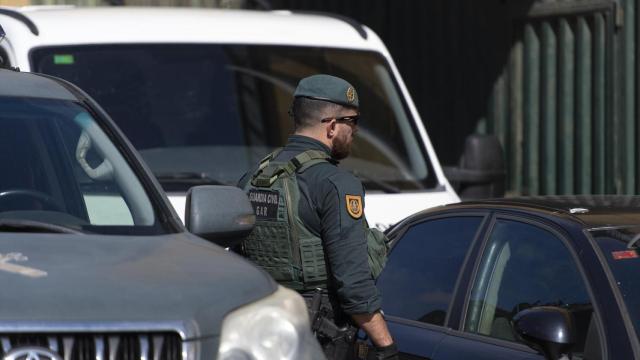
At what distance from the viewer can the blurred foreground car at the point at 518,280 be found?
15.9 feet

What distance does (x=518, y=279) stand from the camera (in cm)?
544

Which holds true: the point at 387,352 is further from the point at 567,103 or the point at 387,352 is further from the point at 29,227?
the point at 567,103

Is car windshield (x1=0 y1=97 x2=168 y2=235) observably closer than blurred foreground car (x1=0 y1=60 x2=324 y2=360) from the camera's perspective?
No

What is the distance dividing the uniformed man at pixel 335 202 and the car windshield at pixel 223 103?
197 centimetres

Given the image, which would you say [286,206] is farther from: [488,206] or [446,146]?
[446,146]

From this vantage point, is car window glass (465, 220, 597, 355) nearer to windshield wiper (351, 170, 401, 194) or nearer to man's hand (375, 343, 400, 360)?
man's hand (375, 343, 400, 360)

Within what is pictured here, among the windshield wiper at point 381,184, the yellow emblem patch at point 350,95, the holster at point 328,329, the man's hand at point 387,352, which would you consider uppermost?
the yellow emblem patch at point 350,95

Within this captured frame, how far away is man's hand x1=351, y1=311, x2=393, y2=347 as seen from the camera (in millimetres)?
5121

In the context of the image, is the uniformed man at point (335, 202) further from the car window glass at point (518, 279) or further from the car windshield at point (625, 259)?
the car windshield at point (625, 259)

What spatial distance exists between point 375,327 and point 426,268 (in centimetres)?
80

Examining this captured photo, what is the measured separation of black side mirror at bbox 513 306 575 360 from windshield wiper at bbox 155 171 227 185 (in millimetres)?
2678

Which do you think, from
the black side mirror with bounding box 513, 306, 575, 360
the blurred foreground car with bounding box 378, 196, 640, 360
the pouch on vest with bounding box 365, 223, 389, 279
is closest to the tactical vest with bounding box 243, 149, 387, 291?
the pouch on vest with bounding box 365, 223, 389, 279

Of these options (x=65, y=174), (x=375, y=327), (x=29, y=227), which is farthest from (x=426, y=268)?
(x=29, y=227)

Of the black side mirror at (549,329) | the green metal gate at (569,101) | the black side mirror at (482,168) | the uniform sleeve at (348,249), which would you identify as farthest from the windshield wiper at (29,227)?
the green metal gate at (569,101)
